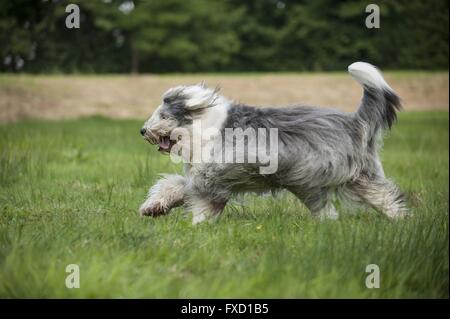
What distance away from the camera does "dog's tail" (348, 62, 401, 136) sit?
5219 millimetres

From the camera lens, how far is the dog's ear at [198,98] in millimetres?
5391

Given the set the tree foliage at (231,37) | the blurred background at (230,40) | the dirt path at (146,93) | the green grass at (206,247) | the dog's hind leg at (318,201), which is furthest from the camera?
the tree foliage at (231,37)

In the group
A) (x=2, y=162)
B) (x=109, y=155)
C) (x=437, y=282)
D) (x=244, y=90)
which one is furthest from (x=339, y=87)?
(x=437, y=282)

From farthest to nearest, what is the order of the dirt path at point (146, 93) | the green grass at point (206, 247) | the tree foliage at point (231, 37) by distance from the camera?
the tree foliage at point (231, 37) → the dirt path at point (146, 93) → the green grass at point (206, 247)

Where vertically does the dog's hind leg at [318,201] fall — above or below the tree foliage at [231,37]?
below

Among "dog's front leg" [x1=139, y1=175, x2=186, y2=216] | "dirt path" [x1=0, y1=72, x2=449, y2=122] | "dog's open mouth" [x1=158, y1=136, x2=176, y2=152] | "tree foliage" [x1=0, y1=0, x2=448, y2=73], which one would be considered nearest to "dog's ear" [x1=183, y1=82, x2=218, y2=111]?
"dog's open mouth" [x1=158, y1=136, x2=176, y2=152]

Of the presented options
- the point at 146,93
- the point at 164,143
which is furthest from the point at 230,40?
the point at 164,143

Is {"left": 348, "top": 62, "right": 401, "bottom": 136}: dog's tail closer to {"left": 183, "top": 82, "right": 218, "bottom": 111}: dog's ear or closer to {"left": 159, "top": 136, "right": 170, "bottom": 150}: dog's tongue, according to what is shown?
{"left": 183, "top": 82, "right": 218, "bottom": 111}: dog's ear

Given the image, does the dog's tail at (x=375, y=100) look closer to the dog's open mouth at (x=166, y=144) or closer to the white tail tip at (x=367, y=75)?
the white tail tip at (x=367, y=75)

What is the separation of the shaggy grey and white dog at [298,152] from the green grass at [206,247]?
0.19 metres

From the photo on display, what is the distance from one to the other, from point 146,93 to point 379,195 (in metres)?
14.1

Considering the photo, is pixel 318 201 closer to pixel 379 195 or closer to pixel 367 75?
pixel 379 195

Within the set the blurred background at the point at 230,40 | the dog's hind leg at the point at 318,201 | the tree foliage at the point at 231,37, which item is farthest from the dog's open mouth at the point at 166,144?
the tree foliage at the point at 231,37

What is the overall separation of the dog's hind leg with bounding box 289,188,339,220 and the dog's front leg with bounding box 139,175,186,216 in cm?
94
